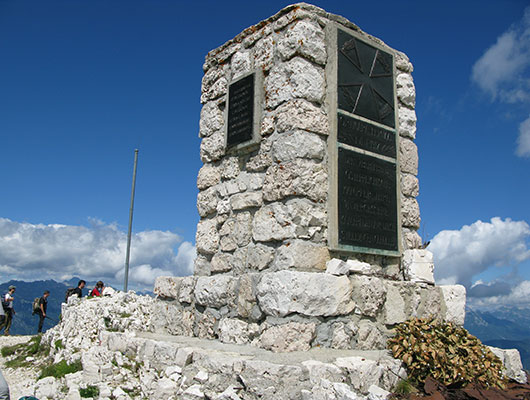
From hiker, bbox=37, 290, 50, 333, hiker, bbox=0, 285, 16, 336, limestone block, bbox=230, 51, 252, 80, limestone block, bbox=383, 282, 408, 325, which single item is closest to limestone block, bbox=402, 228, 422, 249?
limestone block, bbox=383, 282, 408, 325

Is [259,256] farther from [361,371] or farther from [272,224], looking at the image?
[361,371]

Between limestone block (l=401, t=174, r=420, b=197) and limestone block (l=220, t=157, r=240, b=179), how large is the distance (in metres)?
2.01

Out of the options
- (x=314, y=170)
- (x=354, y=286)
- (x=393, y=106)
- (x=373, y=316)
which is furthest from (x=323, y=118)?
(x=373, y=316)

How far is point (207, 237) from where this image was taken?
5215mm

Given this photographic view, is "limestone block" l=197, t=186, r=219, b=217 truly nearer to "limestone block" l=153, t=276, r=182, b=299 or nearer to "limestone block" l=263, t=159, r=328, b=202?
"limestone block" l=153, t=276, r=182, b=299

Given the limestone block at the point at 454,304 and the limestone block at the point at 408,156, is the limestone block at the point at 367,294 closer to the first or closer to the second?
the limestone block at the point at 454,304

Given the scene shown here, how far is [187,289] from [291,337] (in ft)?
5.86

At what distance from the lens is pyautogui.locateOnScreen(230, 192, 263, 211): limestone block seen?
464 centimetres

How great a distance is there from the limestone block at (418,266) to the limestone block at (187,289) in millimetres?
2446

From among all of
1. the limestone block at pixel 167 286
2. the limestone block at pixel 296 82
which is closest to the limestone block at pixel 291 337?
the limestone block at pixel 167 286

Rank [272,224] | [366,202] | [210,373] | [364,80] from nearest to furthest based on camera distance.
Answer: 1. [210,373]
2. [272,224]
3. [366,202]
4. [364,80]

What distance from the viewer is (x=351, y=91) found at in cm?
483

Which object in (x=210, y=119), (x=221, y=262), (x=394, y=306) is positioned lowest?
(x=394, y=306)

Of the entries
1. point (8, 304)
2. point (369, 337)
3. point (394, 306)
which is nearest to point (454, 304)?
point (394, 306)
